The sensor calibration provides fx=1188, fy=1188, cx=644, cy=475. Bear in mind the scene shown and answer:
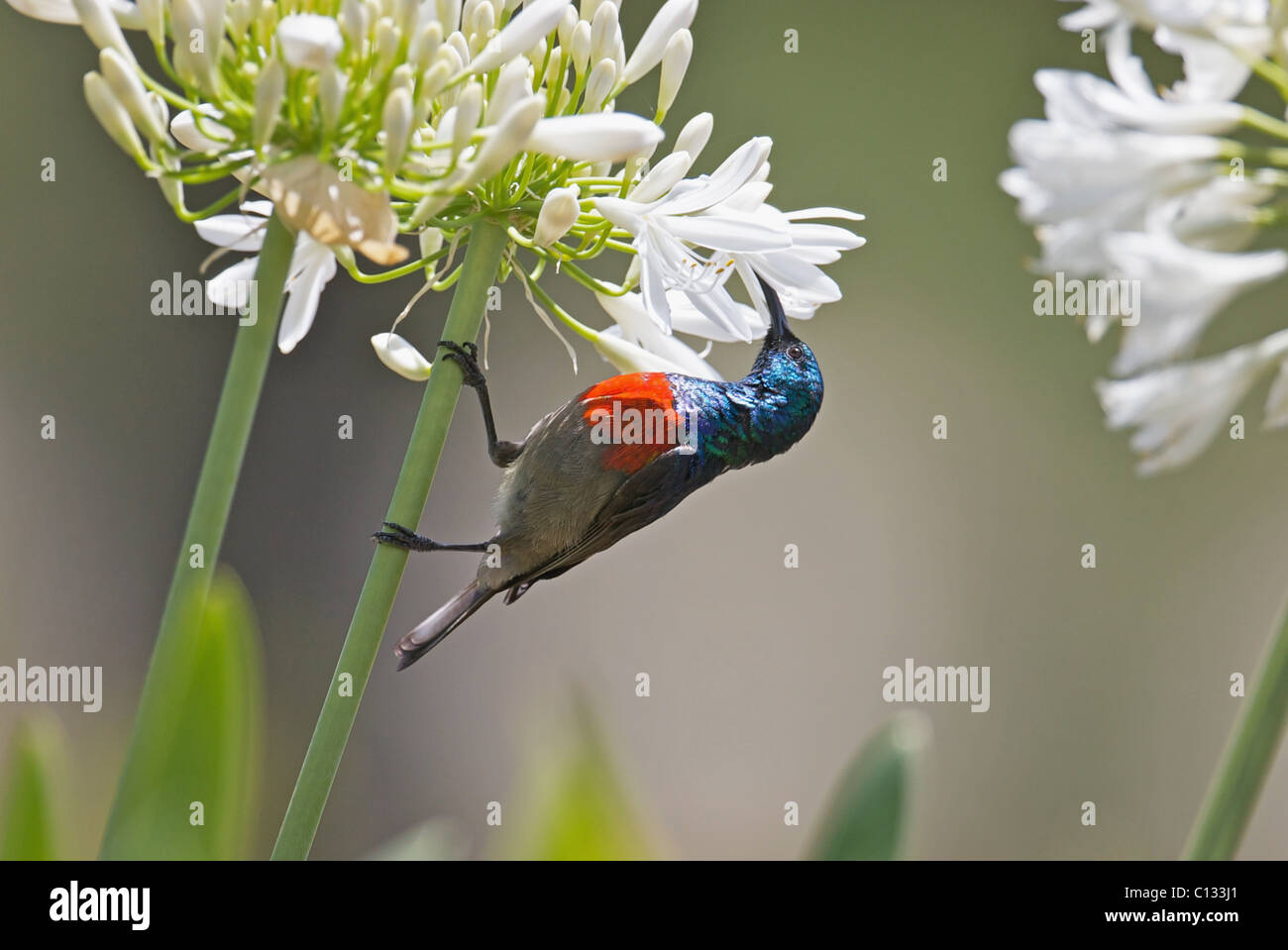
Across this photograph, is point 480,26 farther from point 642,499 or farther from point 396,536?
point 642,499

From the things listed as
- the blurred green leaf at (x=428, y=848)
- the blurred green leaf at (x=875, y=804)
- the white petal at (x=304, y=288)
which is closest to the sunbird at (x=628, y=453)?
the white petal at (x=304, y=288)

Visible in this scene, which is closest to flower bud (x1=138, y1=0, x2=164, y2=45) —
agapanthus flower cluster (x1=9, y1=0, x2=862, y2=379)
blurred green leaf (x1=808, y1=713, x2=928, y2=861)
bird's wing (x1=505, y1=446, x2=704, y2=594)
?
agapanthus flower cluster (x1=9, y1=0, x2=862, y2=379)

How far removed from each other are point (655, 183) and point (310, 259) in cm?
26

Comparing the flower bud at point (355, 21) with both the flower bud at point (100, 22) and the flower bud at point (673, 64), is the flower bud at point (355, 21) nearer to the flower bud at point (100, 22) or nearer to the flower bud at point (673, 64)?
the flower bud at point (100, 22)

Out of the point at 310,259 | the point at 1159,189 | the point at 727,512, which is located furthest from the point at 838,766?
the point at 1159,189

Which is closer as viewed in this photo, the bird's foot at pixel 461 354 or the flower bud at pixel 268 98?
the flower bud at pixel 268 98

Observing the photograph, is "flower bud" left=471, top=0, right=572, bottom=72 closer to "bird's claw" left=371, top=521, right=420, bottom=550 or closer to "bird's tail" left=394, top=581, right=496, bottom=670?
"bird's claw" left=371, top=521, right=420, bottom=550

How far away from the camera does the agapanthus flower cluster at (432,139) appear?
526 mm

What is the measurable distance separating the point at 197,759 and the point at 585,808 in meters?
0.15

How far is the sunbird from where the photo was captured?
43.3 inches

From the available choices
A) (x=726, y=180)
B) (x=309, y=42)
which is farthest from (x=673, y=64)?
(x=309, y=42)

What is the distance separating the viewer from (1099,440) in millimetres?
2713

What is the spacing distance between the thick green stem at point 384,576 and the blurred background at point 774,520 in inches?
64.4

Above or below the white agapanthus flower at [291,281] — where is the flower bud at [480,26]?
above
